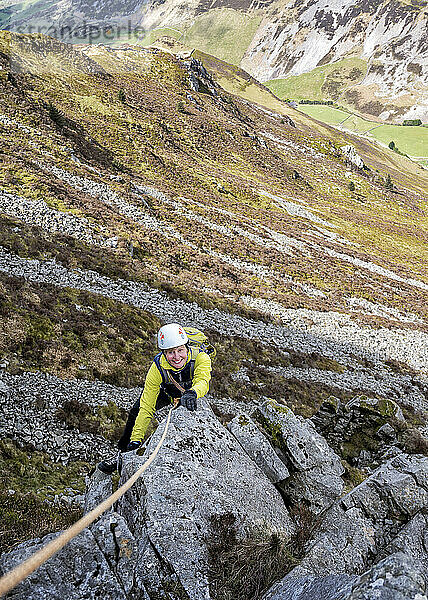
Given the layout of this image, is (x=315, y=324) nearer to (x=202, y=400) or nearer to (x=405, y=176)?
(x=202, y=400)

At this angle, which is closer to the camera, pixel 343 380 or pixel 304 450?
pixel 304 450

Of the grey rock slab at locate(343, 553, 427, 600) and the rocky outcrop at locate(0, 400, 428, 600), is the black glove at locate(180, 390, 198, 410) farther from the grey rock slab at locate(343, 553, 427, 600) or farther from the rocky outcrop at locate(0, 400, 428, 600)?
the grey rock slab at locate(343, 553, 427, 600)

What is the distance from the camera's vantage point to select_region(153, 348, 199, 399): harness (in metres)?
7.91

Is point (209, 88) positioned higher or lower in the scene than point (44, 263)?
higher

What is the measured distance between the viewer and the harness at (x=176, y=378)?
791 centimetres

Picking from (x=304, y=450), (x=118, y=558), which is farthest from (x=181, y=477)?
(x=304, y=450)

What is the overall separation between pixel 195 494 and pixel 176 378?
239 centimetres

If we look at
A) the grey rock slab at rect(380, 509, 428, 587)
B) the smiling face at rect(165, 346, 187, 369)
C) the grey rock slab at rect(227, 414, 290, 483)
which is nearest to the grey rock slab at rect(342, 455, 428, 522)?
the grey rock slab at rect(380, 509, 428, 587)

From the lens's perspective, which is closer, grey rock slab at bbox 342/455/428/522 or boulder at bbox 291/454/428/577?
boulder at bbox 291/454/428/577

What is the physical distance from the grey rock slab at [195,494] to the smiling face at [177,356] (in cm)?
110

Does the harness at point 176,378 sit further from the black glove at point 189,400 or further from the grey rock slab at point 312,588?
the grey rock slab at point 312,588

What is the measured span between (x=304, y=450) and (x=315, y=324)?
1157 inches

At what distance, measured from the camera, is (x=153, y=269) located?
35.7 m

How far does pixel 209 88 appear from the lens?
12400 cm
